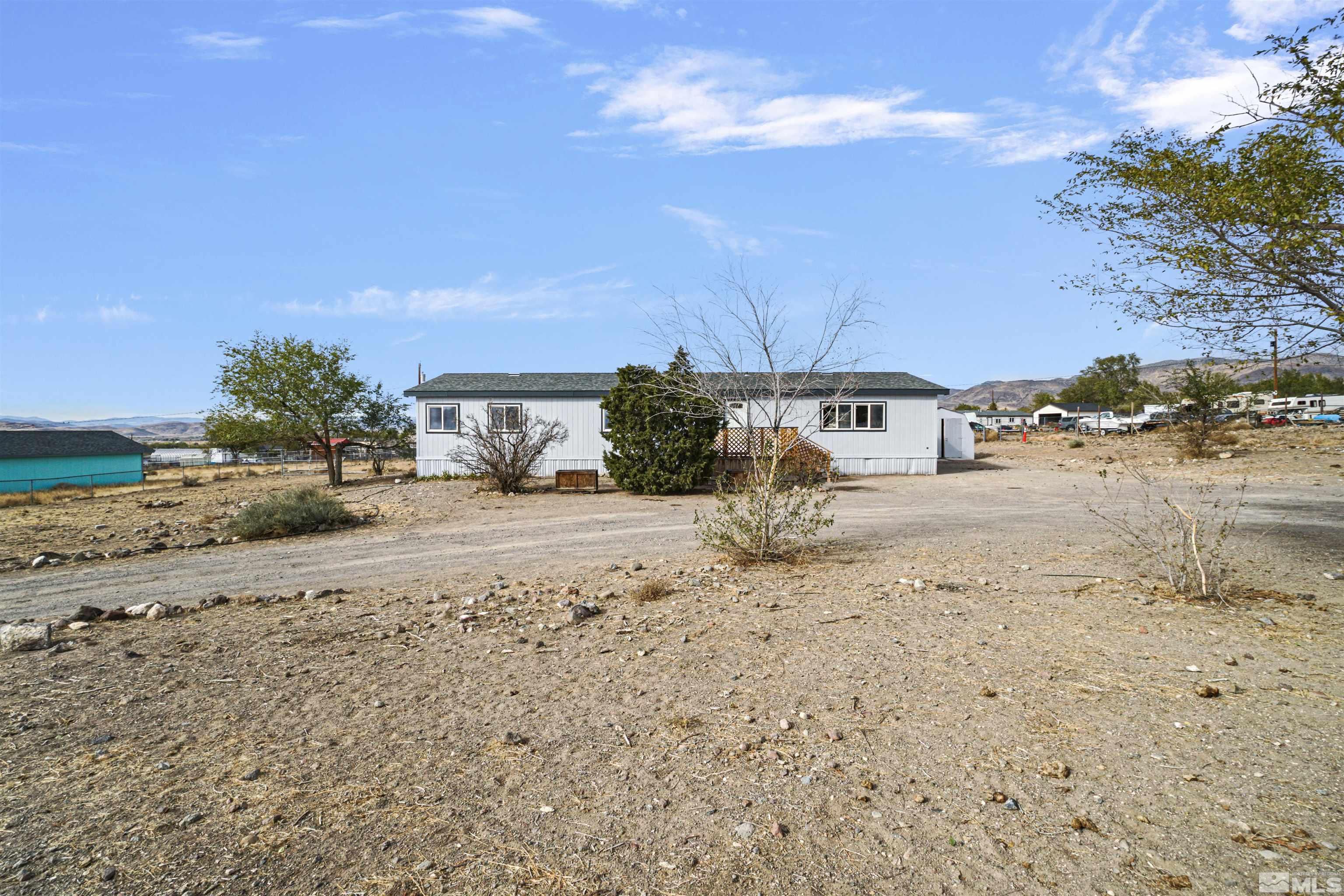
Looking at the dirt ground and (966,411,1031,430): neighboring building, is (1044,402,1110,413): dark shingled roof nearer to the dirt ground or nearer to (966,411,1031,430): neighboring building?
(966,411,1031,430): neighboring building

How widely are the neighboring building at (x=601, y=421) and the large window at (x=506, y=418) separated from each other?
7cm

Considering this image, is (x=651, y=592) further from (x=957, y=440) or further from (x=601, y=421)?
(x=957, y=440)

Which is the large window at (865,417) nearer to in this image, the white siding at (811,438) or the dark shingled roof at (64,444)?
the white siding at (811,438)

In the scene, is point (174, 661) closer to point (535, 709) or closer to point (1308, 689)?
point (535, 709)

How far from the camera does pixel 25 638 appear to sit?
5129 mm

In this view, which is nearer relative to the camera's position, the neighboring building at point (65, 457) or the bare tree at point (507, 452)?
the bare tree at point (507, 452)

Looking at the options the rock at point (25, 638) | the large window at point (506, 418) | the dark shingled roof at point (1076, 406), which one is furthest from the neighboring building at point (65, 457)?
the dark shingled roof at point (1076, 406)

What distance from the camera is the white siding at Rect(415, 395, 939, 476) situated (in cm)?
2306

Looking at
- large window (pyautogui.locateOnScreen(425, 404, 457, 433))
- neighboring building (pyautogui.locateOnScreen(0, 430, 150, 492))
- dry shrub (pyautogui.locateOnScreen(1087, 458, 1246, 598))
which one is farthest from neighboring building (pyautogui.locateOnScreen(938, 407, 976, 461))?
neighboring building (pyautogui.locateOnScreen(0, 430, 150, 492))

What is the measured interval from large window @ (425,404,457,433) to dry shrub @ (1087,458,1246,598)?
730 inches

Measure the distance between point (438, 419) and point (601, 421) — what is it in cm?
547

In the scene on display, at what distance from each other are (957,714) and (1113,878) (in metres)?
1.24

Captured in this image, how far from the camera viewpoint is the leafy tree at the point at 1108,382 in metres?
69.8

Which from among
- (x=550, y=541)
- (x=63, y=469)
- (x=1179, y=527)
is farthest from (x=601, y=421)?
(x=63, y=469)
